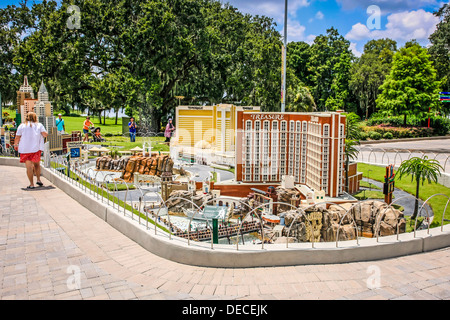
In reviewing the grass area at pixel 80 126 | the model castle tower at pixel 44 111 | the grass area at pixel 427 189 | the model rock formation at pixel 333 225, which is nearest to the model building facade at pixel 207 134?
the model castle tower at pixel 44 111

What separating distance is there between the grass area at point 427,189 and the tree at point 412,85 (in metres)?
24.1

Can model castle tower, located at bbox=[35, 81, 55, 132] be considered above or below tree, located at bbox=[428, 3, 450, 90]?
below

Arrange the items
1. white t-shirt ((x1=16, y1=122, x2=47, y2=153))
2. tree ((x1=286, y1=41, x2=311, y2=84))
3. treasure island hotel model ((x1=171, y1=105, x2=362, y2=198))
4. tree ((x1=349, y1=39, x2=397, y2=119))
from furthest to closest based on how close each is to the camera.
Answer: tree ((x1=286, y1=41, x2=311, y2=84)) → tree ((x1=349, y1=39, x2=397, y2=119)) → treasure island hotel model ((x1=171, y1=105, x2=362, y2=198)) → white t-shirt ((x1=16, y1=122, x2=47, y2=153))

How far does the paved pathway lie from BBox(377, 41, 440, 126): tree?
1580 inches

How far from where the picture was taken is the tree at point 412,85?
142ft

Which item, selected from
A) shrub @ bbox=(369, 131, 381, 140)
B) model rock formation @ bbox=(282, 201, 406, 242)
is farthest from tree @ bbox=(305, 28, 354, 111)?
model rock formation @ bbox=(282, 201, 406, 242)

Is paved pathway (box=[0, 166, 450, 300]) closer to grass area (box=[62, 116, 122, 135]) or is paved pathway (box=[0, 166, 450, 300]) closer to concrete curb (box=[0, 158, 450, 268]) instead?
concrete curb (box=[0, 158, 450, 268])

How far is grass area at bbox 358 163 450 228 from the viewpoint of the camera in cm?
1326

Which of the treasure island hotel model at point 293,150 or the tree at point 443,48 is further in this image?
the tree at point 443,48

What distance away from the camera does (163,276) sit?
6.26 m

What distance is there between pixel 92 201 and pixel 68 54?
29146mm

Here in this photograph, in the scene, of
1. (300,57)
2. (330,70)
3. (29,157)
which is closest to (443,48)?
(330,70)

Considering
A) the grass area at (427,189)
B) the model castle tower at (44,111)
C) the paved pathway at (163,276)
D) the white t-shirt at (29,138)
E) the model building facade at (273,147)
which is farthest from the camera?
the model castle tower at (44,111)

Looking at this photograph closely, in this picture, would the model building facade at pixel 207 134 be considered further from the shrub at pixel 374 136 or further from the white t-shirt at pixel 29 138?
the shrub at pixel 374 136
